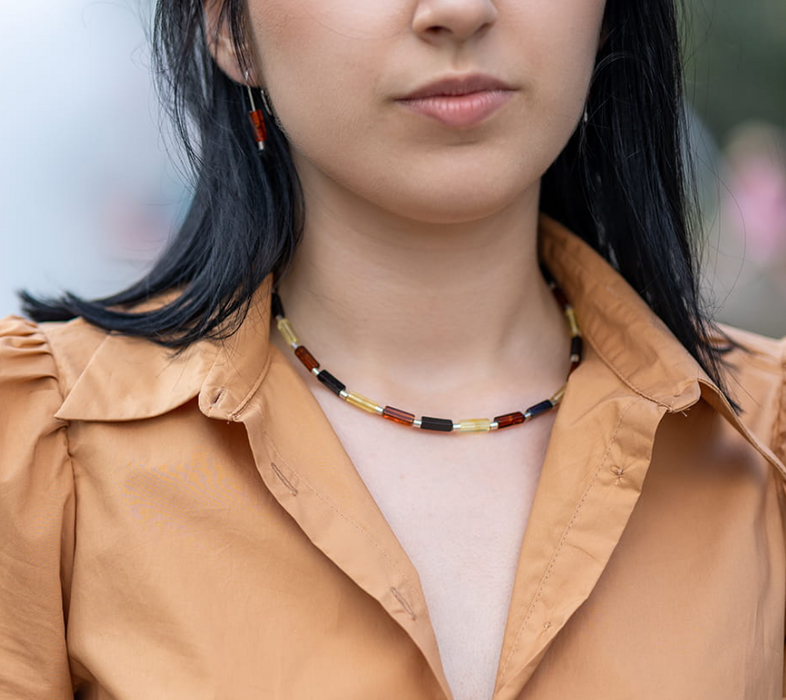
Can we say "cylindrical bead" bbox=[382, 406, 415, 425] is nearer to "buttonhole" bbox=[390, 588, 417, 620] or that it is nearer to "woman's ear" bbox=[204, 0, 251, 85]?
"buttonhole" bbox=[390, 588, 417, 620]

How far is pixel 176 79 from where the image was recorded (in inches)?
66.4

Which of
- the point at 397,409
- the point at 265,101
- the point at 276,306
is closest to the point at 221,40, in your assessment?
the point at 265,101

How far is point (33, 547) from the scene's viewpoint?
137 cm

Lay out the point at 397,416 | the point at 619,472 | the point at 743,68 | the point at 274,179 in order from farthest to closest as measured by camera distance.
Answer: the point at 743,68 < the point at 274,179 < the point at 397,416 < the point at 619,472

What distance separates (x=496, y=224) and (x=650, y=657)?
0.66 m

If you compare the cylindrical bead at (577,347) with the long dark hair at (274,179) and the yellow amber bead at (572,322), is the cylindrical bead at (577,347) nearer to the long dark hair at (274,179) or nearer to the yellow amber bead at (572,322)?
the yellow amber bead at (572,322)

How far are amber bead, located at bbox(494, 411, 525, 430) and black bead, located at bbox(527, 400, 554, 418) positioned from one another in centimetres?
2

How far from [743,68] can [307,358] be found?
3.35m

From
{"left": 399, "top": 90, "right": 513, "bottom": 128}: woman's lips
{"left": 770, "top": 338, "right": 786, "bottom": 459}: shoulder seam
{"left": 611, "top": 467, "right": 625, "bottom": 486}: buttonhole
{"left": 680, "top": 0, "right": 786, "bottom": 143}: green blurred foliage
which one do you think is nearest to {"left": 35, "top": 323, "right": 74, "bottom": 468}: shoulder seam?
{"left": 399, "top": 90, "right": 513, "bottom": 128}: woman's lips

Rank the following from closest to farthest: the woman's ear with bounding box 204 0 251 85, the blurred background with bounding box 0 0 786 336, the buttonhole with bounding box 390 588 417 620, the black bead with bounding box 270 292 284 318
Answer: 1. the buttonhole with bounding box 390 588 417 620
2. the woman's ear with bounding box 204 0 251 85
3. the black bead with bounding box 270 292 284 318
4. the blurred background with bounding box 0 0 786 336

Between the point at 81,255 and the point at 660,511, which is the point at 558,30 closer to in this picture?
the point at 660,511

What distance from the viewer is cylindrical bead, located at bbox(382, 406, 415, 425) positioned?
63.2 inches

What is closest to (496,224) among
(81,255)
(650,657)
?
(650,657)

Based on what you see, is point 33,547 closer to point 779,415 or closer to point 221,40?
point 221,40
